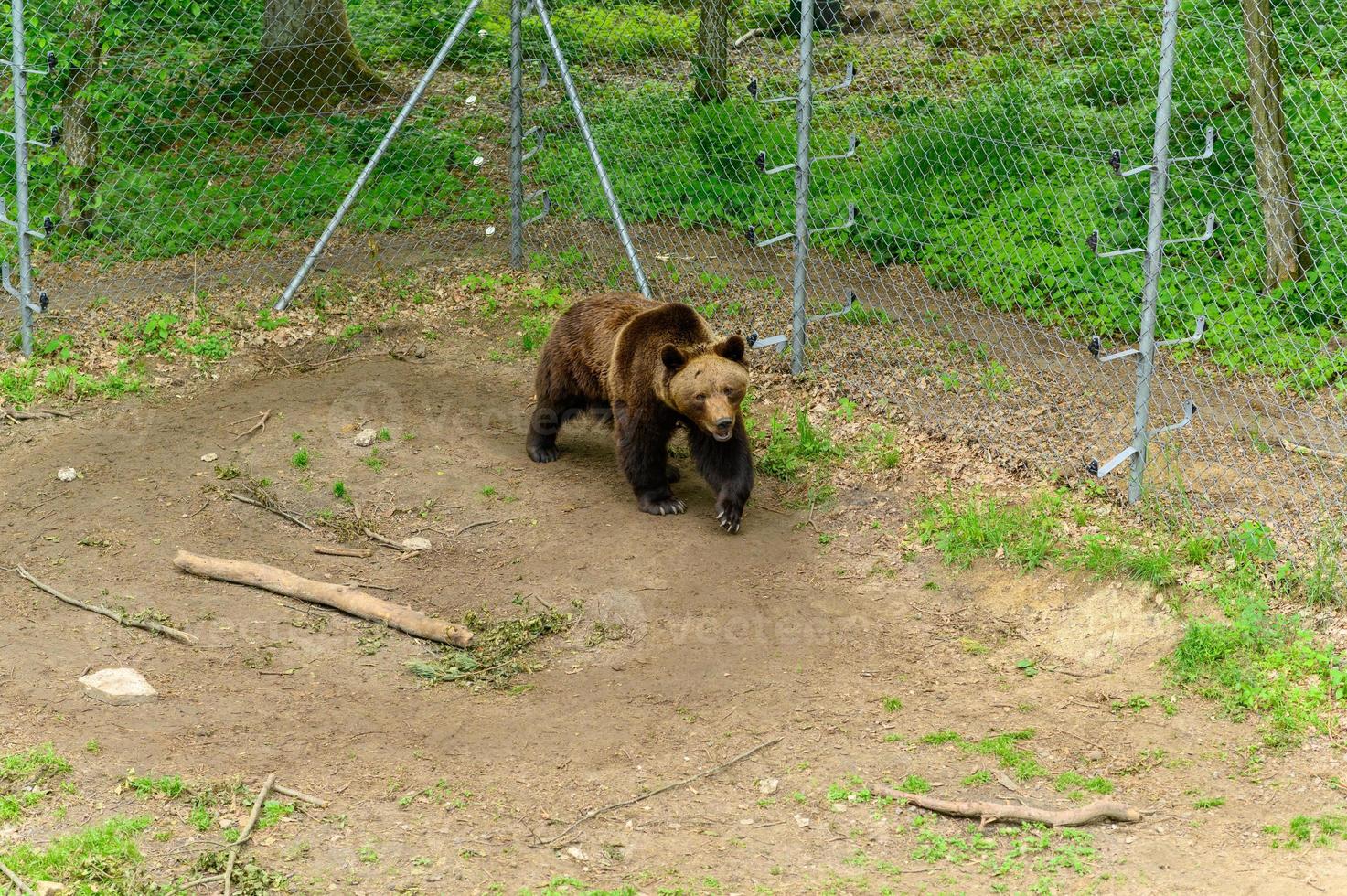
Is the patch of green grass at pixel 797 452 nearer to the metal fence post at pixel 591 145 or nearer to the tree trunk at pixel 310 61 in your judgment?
the metal fence post at pixel 591 145

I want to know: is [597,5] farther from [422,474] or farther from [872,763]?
[872,763]

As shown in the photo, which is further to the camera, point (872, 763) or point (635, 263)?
point (635, 263)

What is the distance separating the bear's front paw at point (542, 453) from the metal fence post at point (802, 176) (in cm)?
172

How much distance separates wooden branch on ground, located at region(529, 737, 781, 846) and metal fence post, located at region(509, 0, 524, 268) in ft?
20.9

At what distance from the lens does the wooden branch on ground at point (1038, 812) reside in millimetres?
4941

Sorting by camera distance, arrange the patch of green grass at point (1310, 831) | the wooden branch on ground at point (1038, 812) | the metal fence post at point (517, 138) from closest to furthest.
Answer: the patch of green grass at point (1310, 831)
the wooden branch on ground at point (1038, 812)
the metal fence post at point (517, 138)

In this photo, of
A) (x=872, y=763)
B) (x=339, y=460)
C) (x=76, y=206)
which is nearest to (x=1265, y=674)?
(x=872, y=763)

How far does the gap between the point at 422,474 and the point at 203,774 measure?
3195 mm

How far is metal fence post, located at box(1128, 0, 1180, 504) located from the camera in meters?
6.36

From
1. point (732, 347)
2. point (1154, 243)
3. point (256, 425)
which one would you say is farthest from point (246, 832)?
point (1154, 243)

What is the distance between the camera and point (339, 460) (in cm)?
823

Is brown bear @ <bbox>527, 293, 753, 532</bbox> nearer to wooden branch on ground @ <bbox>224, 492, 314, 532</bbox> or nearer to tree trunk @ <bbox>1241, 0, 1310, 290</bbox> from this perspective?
wooden branch on ground @ <bbox>224, 492, 314, 532</bbox>


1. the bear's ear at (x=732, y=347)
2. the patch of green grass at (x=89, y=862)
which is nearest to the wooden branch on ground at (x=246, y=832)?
the patch of green grass at (x=89, y=862)

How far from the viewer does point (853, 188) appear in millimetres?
10977
